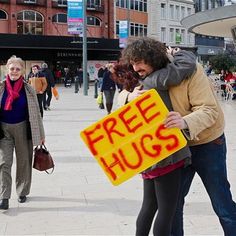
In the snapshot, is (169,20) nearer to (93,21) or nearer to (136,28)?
(136,28)

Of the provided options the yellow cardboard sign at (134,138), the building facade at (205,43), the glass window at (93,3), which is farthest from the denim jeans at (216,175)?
the building facade at (205,43)

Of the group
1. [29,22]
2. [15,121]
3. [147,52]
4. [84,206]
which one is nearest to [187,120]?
[147,52]

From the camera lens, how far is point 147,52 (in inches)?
126

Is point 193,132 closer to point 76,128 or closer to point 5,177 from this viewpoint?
point 5,177

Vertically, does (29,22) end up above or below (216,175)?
above

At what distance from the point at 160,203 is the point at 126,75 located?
34.9 inches

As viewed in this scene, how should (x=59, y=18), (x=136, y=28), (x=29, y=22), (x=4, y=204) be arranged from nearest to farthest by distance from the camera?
(x=4, y=204)
(x=29, y=22)
(x=59, y=18)
(x=136, y=28)

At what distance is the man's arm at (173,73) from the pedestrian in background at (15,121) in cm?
262

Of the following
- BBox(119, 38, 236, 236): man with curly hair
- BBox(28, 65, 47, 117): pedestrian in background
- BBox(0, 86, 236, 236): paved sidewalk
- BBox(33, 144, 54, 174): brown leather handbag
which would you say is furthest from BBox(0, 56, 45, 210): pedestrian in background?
BBox(28, 65, 47, 117): pedestrian in background

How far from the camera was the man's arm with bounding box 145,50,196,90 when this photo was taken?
125 inches

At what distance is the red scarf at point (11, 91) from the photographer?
18.0 ft

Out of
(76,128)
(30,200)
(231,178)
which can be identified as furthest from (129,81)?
(76,128)

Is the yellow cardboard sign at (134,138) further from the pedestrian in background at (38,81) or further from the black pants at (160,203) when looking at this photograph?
the pedestrian in background at (38,81)

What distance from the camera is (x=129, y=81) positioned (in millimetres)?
3400
